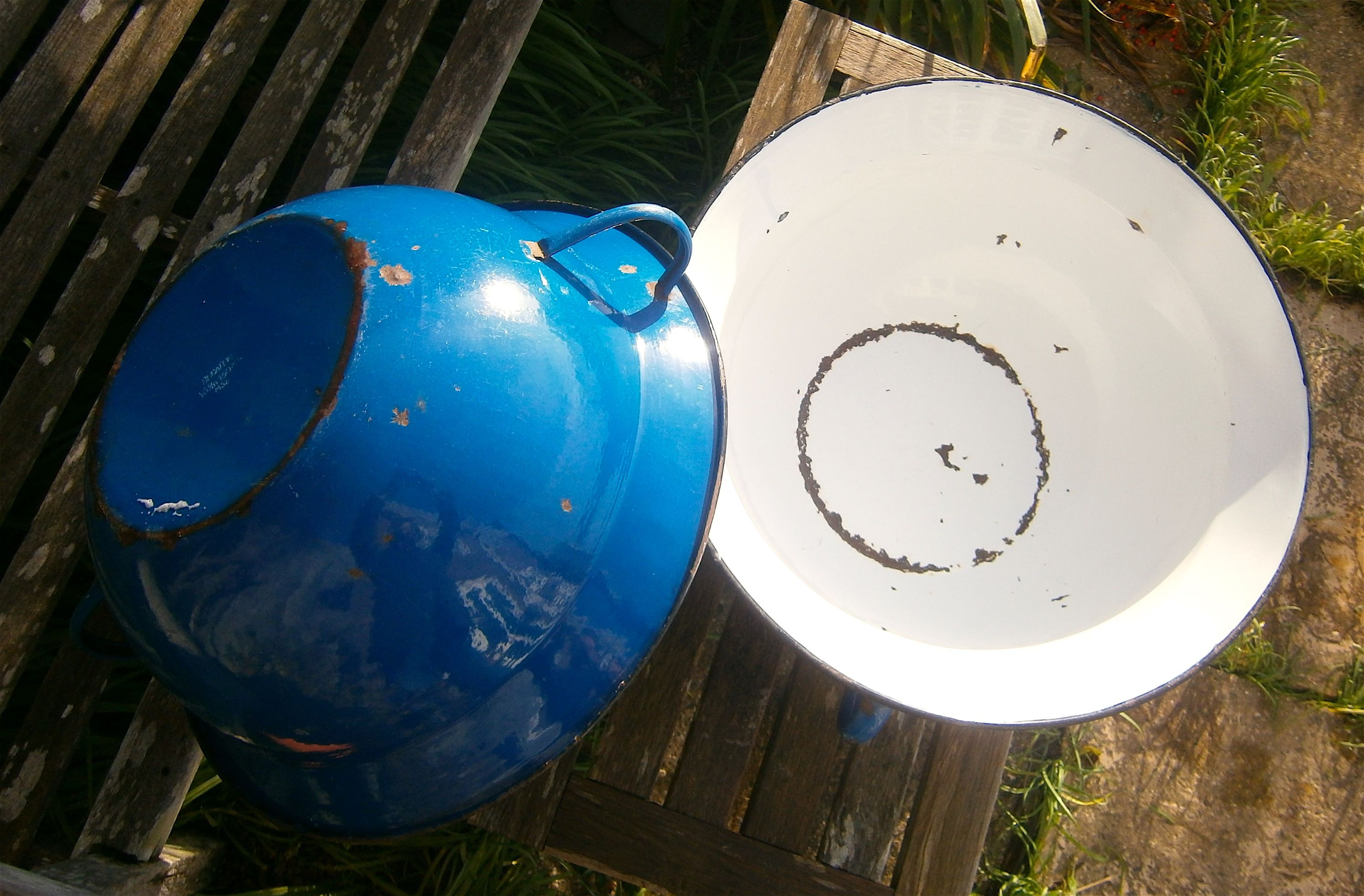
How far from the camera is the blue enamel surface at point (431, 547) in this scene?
0.59m

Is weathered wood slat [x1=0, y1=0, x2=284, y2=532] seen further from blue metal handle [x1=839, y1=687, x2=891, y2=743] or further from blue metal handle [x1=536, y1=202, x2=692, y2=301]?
blue metal handle [x1=839, y1=687, x2=891, y2=743]

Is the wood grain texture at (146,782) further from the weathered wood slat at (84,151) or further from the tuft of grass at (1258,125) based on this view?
the tuft of grass at (1258,125)

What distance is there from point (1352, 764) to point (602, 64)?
6.29 ft

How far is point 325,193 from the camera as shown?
0.74 metres

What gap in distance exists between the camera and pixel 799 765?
1.13 meters

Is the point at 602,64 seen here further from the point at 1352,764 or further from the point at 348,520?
the point at 1352,764

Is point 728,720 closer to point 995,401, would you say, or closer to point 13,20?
point 995,401

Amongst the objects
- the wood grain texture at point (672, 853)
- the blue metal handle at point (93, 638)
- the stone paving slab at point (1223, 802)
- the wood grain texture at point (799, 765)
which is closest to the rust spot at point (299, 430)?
the blue metal handle at point (93, 638)

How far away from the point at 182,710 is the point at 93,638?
24 cm

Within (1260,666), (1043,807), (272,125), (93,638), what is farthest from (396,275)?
(1260,666)

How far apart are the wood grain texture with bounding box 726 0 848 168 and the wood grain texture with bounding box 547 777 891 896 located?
95cm

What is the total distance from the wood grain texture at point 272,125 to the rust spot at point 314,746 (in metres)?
0.69

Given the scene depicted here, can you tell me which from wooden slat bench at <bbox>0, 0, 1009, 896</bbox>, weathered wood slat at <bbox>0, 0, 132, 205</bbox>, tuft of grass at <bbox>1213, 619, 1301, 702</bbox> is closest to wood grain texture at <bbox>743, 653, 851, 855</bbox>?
wooden slat bench at <bbox>0, 0, 1009, 896</bbox>

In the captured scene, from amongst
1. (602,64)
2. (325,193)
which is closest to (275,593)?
(325,193)
